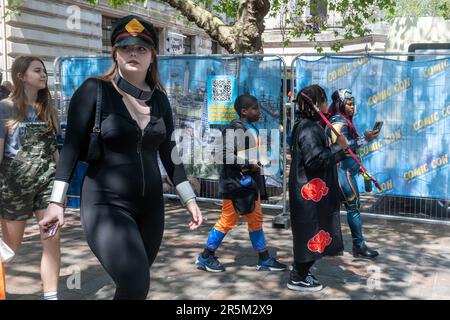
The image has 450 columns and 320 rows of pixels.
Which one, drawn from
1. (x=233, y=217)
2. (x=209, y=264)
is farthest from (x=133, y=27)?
(x=209, y=264)

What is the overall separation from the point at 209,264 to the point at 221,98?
289 cm

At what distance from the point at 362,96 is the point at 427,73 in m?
0.82

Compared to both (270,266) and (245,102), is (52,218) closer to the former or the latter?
(245,102)

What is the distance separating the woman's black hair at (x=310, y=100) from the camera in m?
4.33

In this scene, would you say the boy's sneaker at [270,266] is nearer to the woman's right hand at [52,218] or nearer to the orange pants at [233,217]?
the orange pants at [233,217]

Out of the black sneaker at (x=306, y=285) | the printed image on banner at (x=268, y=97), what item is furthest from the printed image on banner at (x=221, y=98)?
the black sneaker at (x=306, y=285)

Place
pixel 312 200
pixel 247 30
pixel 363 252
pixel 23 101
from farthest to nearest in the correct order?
pixel 247 30
pixel 363 252
pixel 312 200
pixel 23 101

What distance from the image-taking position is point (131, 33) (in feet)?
9.08

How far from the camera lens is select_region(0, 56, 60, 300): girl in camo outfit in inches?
155

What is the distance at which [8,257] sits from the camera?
263 centimetres

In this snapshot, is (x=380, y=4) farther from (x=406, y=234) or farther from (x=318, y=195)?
(x=318, y=195)

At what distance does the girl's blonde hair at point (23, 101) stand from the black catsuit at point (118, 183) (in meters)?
1.39

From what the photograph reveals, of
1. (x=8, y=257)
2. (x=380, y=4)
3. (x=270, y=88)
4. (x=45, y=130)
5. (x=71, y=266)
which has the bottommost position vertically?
(x=71, y=266)
